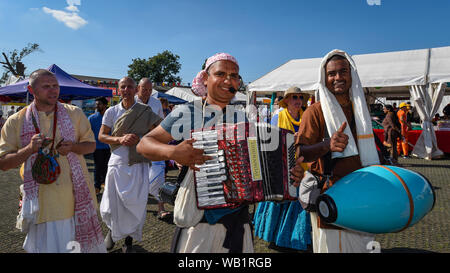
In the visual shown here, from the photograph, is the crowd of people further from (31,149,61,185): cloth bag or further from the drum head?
the drum head

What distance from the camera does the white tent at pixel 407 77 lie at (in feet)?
35.6

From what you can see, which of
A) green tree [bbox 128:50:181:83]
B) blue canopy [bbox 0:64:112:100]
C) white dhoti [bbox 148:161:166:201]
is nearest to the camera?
white dhoti [bbox 148:161:166:201]

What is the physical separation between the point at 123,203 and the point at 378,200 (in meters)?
3.02

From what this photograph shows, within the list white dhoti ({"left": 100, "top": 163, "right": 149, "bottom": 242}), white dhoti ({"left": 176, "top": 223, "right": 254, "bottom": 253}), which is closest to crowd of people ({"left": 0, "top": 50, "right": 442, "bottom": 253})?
white dhoti ({"left": 176, "top": 223, "right": 254, "bottom": 253})

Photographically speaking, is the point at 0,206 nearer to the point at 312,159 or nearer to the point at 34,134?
the point at 34,134

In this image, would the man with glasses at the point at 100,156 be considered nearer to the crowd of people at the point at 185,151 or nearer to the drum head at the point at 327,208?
Result: the crowd of people at the point at 185,151

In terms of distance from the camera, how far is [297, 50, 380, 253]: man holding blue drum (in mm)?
2094

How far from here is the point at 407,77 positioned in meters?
10.9

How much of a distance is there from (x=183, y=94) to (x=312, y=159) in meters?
17.6

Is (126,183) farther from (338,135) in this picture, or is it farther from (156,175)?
(338,135)

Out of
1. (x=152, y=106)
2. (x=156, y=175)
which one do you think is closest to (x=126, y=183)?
(x=156, y=175)

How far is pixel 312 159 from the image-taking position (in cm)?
211

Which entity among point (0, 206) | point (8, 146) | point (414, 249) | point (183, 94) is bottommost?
point (414, 249)
